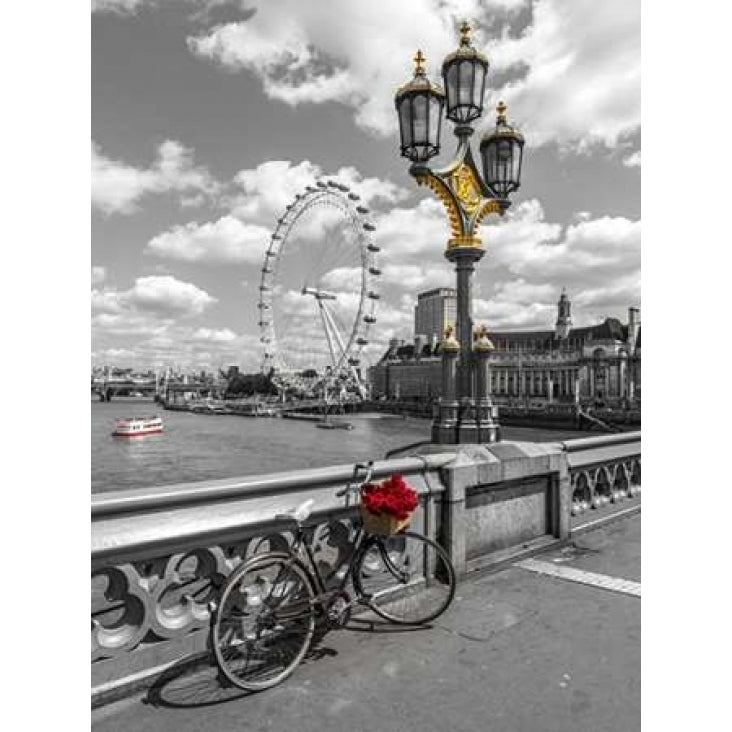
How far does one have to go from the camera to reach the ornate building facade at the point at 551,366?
4439 inches

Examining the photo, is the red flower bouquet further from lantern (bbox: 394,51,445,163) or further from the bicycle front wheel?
lantern (bbox: 394,51,445,163)

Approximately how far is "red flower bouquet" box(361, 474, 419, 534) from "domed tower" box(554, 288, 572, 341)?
440 feet

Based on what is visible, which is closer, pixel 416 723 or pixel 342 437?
pixel 416 723

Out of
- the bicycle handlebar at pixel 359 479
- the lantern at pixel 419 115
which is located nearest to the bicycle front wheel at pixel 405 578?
the bicycle handlebar at pixel 359 479

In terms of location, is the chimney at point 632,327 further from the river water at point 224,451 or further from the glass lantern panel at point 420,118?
the glass lantern panel at point 420,118

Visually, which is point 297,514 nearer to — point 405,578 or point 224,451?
point 405,578

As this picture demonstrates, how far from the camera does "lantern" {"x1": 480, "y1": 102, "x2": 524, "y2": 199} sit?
22.0ft

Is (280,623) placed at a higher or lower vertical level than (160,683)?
higher
